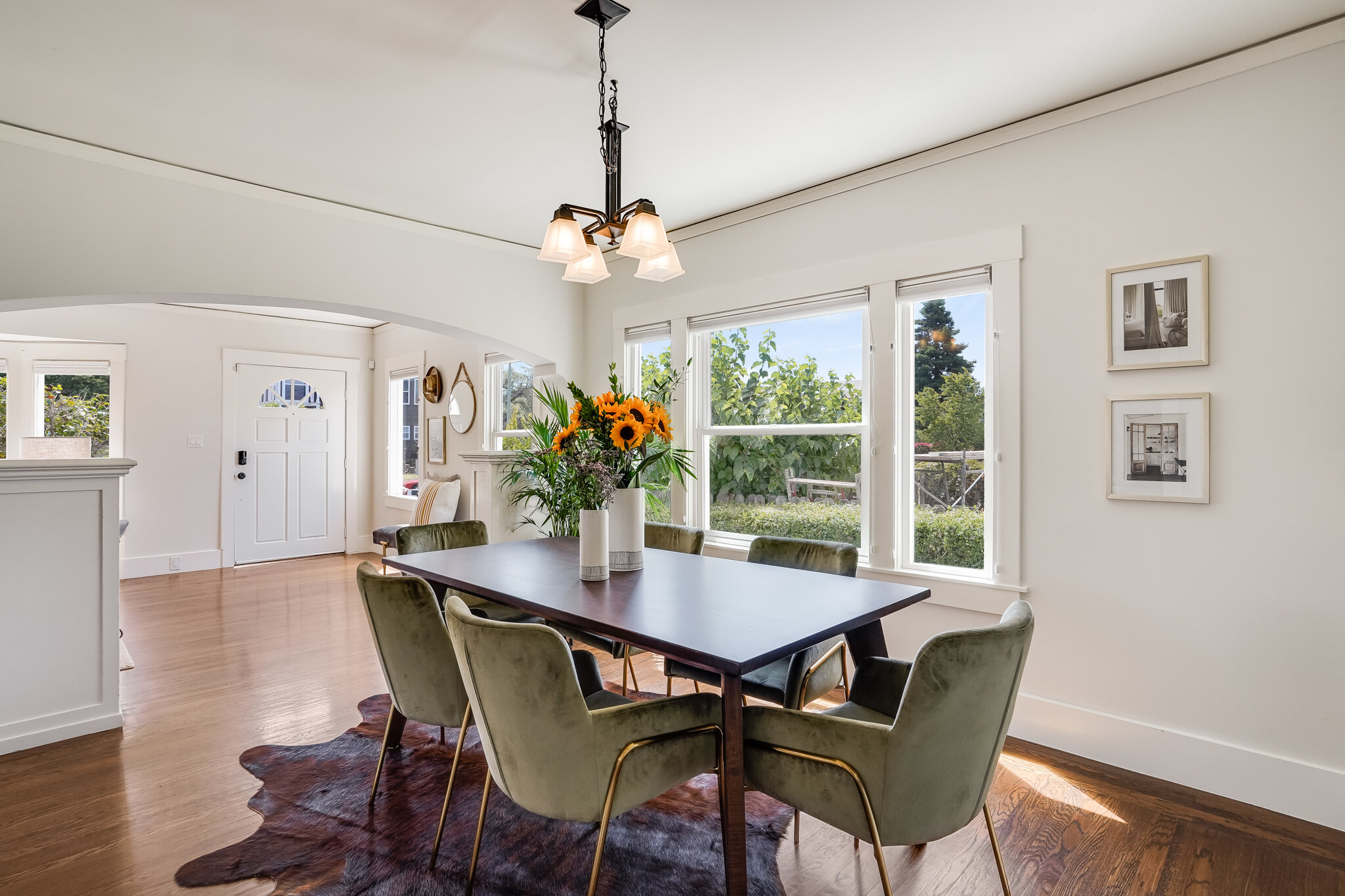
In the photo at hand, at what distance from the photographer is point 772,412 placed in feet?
12.5

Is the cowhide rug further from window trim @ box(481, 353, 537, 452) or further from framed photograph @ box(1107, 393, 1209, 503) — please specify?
window trim @ box(481, 353, 537, 452)

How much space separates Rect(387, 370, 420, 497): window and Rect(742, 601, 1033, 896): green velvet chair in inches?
241

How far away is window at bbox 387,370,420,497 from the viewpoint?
698cm

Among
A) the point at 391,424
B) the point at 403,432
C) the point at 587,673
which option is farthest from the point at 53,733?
the point at 391,424

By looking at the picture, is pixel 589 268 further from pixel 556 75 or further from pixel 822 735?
pixel 822 735

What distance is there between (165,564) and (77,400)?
158 centimetres

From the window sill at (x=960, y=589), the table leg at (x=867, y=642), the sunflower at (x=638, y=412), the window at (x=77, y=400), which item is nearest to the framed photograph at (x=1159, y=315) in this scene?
the window sill at (x=960, y=589)

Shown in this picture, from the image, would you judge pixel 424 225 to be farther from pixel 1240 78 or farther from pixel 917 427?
pixel 1240 78

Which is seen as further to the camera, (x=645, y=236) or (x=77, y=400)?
(x=77, y=400)

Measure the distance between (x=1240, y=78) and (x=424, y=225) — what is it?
383 cm

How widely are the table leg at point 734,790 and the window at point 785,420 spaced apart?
2.00m

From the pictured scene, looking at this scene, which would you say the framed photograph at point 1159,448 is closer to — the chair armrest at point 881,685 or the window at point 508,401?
the chair armrest at point 881,685

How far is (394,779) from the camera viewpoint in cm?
245

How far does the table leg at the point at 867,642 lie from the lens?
2102mm
